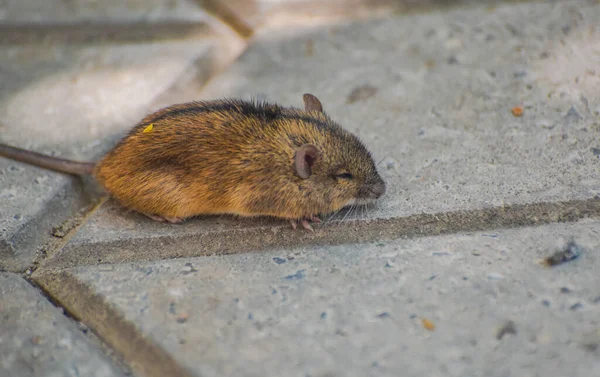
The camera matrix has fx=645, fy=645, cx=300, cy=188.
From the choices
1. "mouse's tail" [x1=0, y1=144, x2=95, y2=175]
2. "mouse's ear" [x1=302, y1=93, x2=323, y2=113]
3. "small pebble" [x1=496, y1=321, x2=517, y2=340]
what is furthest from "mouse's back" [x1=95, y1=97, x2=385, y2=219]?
"small pebble" [x1=496, y1=321, x2=517, y2=340]

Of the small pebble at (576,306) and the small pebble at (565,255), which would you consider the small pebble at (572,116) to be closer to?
the small pebble at (565,255)

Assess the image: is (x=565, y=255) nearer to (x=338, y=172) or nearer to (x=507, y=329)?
(x=507, y=329)

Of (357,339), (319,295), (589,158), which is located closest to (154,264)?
(319,295)

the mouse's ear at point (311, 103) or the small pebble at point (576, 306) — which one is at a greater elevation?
the mouse's ear at point (311, 103)

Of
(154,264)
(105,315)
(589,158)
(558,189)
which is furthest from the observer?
(589,158)

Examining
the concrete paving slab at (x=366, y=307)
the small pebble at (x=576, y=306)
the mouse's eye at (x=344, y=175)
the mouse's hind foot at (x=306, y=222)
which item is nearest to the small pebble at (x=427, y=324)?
the concrete paving slab at (x=366, y=307)

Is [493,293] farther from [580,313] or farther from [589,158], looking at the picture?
[589,158]

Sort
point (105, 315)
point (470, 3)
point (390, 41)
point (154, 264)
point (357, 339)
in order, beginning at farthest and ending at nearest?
point (470, 3)
point (390, 41)
point (154, 264)
point (105, 315)
point (357, 339)
